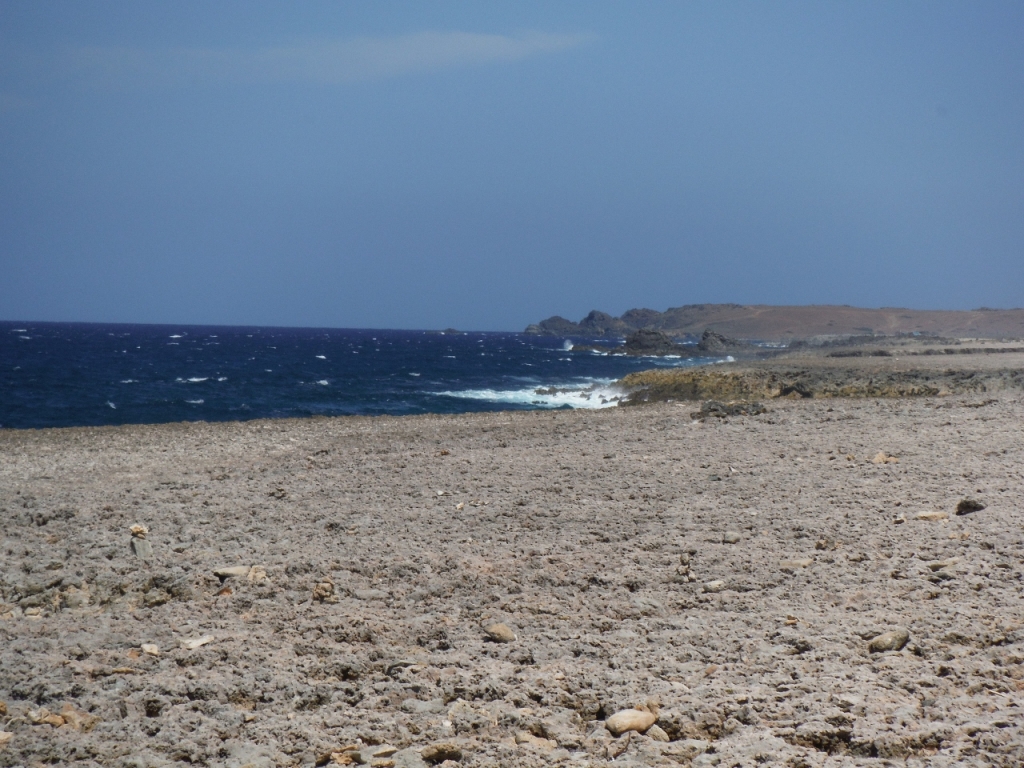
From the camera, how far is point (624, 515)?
22.0 feet

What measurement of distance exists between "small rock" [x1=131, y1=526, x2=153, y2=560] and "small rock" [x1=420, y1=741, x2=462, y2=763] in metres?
3.56

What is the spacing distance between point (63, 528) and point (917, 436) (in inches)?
359

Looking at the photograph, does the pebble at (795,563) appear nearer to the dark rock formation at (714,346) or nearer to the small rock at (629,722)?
the small rock at (629,722)

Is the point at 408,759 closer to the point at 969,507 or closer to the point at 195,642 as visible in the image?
the point at 195,642

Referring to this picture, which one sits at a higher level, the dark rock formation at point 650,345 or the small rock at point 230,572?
the dark rock formation at point 650,345

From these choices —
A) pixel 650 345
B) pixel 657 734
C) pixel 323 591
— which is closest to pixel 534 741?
pixel 657 734

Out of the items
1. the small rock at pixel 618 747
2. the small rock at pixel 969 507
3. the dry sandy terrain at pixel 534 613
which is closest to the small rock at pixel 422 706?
the dry sandy terrain at pixel 534 613

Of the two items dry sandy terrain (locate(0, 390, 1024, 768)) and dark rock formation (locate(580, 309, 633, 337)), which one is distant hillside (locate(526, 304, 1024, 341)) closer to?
dark rock formation (locate(580, 309, 633, 337))

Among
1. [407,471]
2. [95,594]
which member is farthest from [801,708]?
[407,471]

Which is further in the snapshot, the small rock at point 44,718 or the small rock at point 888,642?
the small rock at point 888,642

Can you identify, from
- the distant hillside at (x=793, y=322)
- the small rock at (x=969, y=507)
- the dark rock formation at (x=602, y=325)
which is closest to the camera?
the small rock at (x=969, y=507)

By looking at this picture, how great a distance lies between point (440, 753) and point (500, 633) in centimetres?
121

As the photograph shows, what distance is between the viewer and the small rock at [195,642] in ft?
14.2

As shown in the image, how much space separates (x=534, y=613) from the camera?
4730 mm
